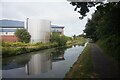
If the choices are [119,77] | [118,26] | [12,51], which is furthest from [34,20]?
[119,77]

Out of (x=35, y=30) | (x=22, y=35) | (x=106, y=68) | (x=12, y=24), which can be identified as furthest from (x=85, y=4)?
(x=12, y=24)

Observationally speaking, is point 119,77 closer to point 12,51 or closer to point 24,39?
point 12,51

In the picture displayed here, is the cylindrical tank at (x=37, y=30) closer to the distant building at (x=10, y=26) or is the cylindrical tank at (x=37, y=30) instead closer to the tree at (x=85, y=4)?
the distant building at (x=10, y=26)

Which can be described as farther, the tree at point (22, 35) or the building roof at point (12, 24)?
the building roof at point (12, 24)

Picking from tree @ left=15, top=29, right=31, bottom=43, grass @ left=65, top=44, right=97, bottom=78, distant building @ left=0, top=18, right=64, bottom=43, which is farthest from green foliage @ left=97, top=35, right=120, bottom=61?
distant building @ left=0, top=18, right=64, bottom=43

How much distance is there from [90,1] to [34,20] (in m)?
48.9

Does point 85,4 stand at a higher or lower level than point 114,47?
higher

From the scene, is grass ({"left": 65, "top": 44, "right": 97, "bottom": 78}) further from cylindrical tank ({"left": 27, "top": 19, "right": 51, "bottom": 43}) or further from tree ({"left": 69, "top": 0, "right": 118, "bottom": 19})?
cylindrical tank ({"left": 27, "top": 19, "right": 51, "bottom": 43})

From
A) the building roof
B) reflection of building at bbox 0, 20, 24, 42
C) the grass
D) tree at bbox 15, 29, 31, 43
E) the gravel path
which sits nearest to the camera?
the gravel path

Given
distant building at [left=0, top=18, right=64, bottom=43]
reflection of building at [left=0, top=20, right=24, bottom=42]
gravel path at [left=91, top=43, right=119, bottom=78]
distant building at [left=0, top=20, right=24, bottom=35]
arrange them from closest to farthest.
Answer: gravel path at [left=91, top=43, right=119, bottom=78], distant building at [left=0, top=18, right=64, bottom=43], reflection of building at [left=0, top=20, right=24, bottom=42], distant building at [left=0, top=20, right=24, bottom=35]

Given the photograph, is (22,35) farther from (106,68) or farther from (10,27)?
(106,68)

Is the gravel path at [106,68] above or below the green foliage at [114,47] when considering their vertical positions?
below

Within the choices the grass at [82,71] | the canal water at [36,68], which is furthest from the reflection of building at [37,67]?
the grass at [82,71]

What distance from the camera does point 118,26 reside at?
15.4m
